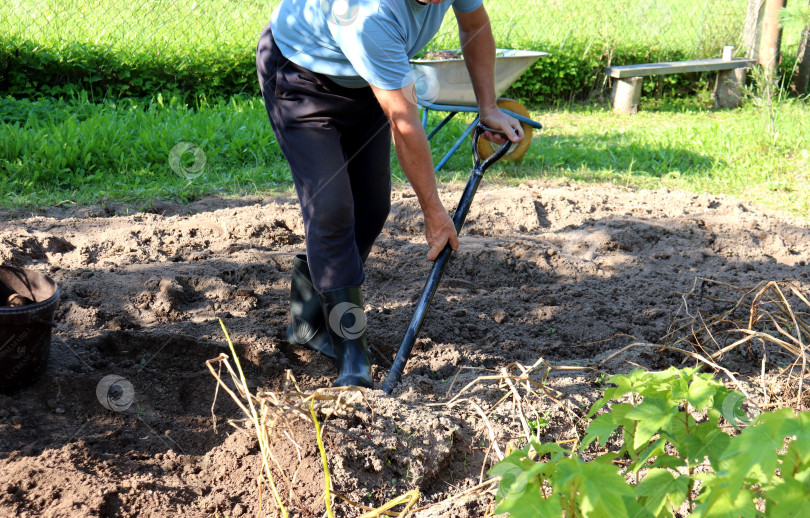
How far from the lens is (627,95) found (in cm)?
809

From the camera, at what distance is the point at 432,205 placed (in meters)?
2.30

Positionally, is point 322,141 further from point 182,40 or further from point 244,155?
point 182,40

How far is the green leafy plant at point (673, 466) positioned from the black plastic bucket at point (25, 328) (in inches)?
68.2

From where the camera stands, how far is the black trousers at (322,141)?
8.00 feet

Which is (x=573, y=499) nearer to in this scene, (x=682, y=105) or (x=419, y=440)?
(x=419, y=440)

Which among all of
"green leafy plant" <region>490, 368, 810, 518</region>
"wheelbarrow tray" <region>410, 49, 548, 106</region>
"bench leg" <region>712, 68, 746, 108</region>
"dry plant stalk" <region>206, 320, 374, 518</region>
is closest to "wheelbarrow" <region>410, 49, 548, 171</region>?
"wheelbarrow tray" <region>410, 49, 548, 106</region>

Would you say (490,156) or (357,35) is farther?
(490,156)

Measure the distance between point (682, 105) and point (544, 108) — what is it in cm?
180

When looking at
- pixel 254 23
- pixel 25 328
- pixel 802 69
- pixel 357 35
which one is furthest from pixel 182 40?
pixel 802 69

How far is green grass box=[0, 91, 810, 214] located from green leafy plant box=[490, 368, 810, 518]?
3907 mm

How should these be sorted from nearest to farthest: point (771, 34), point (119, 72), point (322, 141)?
1. point (322, 141)
2. point (119, 72)
3. point (771, 34)

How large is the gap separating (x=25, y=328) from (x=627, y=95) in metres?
7.17

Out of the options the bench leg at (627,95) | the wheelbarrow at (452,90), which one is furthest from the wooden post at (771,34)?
the wheelbarrow at (452,90)

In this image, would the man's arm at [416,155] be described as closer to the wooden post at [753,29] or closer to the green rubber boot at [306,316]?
the green rubber boot at [306,316]
